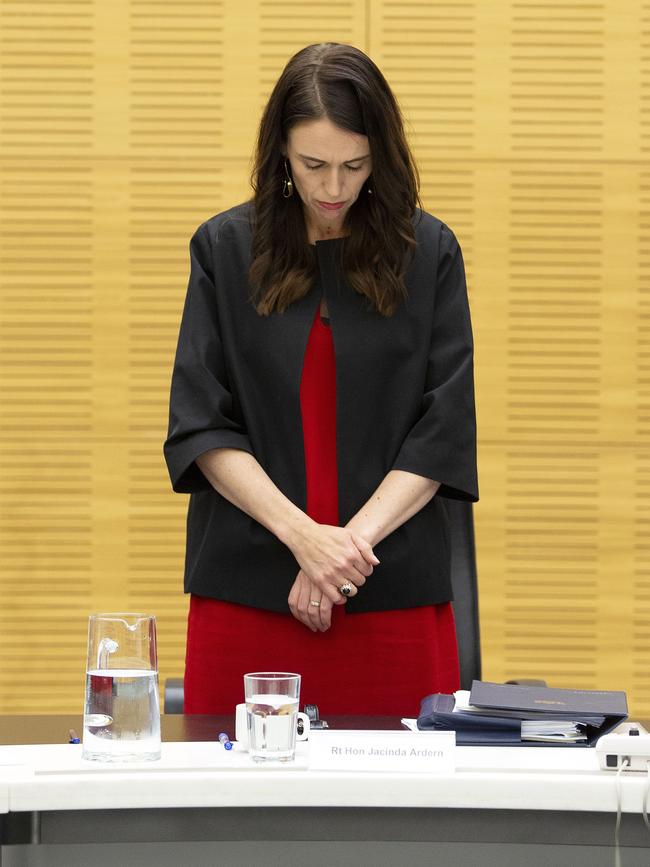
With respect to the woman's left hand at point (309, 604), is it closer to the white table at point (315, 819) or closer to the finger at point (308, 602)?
the finger at point (308, 602)

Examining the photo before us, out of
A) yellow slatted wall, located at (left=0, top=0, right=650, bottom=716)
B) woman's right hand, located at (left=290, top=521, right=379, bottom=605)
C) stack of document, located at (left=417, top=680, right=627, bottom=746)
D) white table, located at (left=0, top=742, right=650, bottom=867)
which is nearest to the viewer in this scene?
white table, located at (left=0, top=742, right=650, bottom=867)

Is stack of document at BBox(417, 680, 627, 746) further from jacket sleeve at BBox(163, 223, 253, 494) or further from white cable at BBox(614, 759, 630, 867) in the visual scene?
jacket sleeve at BBox(163, 223, 253, 494)

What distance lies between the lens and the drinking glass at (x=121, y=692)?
167cm

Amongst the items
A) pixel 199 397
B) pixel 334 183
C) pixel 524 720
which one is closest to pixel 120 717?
pixel 524 720

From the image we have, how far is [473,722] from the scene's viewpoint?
1.85 meters

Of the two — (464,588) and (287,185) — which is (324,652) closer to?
(464,588)

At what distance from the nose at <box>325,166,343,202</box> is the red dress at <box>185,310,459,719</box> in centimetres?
40

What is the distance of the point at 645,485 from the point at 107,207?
5.79 feet

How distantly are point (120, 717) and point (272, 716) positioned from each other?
0.63 feet

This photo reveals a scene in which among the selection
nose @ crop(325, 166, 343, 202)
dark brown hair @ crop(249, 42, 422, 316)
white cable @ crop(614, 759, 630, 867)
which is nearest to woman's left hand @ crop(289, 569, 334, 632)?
dark brown hair @ crop(249, 42, 422, 316)

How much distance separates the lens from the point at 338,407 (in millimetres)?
2283

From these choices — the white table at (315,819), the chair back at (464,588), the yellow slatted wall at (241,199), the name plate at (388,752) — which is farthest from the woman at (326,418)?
the yellow slatted wall at (241,199)

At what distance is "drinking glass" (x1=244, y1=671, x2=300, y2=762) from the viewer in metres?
1.65

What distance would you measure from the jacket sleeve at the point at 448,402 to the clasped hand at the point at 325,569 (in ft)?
0.56
